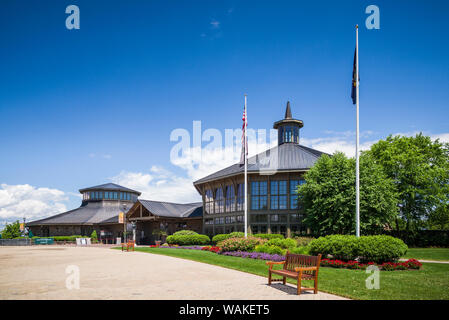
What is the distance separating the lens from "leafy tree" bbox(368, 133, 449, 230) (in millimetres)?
36781

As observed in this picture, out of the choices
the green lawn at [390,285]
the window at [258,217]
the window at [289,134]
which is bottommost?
the window at [258,217]

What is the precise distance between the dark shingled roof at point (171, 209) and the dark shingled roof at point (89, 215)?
11.7 metres

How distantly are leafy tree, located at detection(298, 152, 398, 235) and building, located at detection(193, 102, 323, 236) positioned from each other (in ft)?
12.1

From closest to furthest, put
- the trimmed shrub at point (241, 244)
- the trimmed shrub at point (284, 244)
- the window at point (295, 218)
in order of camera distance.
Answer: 1. the trimmed shrub at point (284, 244)
2. the trimmed shrub at point (241, 244)
3. the window at point (295, 218)

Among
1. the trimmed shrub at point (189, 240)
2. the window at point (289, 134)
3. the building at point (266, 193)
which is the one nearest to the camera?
the building at point (266, 193)

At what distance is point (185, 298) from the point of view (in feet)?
29.2

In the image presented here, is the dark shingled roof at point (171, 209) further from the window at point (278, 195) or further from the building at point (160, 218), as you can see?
the window at point (278, 195)

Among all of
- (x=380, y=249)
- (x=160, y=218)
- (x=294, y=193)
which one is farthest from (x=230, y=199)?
(x=380, y=249)

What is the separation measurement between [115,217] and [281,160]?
110ft

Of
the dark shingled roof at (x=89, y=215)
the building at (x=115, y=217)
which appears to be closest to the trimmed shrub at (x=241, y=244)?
the building at (x=115, y=217)

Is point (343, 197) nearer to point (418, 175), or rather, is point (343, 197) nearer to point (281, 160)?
point (281, 160)

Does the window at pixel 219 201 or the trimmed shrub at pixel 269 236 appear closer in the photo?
the trimmed shrub at pixel 269 236

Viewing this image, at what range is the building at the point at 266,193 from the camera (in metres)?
35.9

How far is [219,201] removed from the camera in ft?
→ 137
